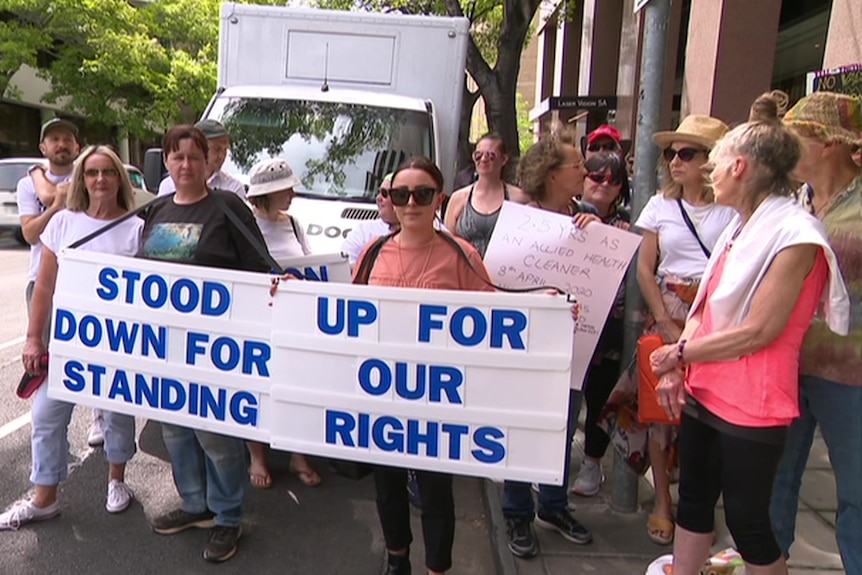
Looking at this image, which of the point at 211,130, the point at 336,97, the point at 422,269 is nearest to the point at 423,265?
the point at 422,269

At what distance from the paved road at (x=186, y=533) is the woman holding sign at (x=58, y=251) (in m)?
0.22

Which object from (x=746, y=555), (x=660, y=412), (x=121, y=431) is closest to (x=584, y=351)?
(x=660, y=412)

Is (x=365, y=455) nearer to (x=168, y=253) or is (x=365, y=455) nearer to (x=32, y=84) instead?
(x=168, y=253)

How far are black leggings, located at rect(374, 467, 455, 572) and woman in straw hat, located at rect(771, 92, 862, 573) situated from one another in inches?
59.0

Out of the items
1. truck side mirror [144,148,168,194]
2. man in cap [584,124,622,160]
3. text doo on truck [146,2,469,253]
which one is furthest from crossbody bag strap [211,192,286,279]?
man in cap [584,124,622,160]

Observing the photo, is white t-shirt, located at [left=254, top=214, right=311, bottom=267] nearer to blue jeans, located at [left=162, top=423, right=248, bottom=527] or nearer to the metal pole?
blue jeans, located at [left=162, top=423, right=248, bottom=527]

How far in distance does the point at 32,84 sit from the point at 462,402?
29867 mm

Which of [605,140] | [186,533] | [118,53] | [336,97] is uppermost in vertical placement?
[118,53]

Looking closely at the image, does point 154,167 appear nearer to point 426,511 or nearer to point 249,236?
point 249,236

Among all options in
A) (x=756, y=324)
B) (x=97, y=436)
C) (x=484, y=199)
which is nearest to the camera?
(x=756, y=324)

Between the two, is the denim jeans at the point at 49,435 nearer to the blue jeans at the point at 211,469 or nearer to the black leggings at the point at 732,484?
the blue jeans at the point at 211,469

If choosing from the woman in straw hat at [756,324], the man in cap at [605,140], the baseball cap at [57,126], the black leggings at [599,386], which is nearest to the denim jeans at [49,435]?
the baseball cap at [57,126]

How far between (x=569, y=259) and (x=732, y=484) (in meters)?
1.15

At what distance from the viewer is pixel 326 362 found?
2549 mm
